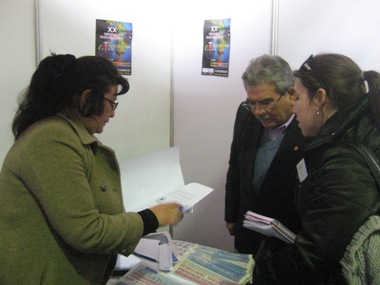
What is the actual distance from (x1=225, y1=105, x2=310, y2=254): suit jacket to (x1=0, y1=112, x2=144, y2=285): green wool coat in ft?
2.41

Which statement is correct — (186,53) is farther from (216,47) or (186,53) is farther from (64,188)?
(64,188)

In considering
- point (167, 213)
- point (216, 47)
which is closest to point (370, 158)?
point (167, 213)

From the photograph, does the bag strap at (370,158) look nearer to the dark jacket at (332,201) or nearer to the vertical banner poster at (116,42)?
the dark jacket at (332,201)

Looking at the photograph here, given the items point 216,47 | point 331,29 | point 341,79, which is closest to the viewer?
point 341,79

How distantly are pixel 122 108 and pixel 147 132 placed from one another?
26 centimetres

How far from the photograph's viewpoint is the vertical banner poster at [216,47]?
2.20 metres

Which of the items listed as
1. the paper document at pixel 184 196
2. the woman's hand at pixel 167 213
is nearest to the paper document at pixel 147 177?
the paper document at pixel 184 196

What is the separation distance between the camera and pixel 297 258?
0.92 metres

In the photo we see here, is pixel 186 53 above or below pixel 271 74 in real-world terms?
above

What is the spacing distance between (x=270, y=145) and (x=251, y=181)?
0.61 feet

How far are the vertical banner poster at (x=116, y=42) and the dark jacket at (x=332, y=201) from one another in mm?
1448

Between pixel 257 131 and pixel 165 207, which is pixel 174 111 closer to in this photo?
pixel 257 131

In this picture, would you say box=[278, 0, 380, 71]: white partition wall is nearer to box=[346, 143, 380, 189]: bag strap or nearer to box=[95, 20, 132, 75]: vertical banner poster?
box=[95, 20, 132, 75]: vertical banner poster

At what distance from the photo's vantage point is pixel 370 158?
32.9 inches
